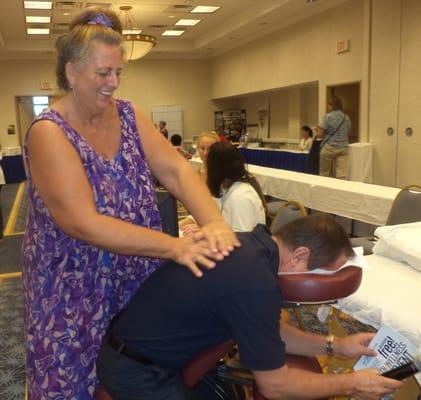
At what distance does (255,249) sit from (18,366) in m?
2.06

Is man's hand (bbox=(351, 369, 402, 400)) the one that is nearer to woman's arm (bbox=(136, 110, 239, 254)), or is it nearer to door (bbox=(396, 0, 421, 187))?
woman's arm (bbox=(136, 110, 239, 254))

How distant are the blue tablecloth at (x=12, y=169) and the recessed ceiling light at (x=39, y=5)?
3723 millimetres

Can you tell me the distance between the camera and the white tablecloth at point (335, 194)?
3574mm

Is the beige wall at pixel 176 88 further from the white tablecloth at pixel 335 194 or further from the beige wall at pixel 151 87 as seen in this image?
the white tablecloth at pixel 335 194

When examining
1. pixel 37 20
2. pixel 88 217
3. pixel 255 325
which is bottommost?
pixel 255 325

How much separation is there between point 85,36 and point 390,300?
1.26 meters

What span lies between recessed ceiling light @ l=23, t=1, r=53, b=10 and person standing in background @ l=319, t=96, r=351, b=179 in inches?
189

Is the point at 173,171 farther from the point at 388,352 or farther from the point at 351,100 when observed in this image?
the point at 351,100

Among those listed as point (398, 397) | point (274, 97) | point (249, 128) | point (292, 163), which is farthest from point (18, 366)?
point (249, 128)

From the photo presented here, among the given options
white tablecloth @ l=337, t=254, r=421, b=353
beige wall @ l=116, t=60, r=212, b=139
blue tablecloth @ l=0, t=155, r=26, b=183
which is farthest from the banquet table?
white tablecloth @ l=337, t=254, r=421, b=353

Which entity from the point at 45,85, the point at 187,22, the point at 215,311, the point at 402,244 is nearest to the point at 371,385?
the point at 215,311

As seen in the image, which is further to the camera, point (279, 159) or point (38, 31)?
point (38, 31)

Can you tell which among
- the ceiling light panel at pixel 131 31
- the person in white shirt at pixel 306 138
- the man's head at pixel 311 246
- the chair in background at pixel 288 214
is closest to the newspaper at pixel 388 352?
the man's head at pixel 311 246

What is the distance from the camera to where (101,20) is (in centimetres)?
118
